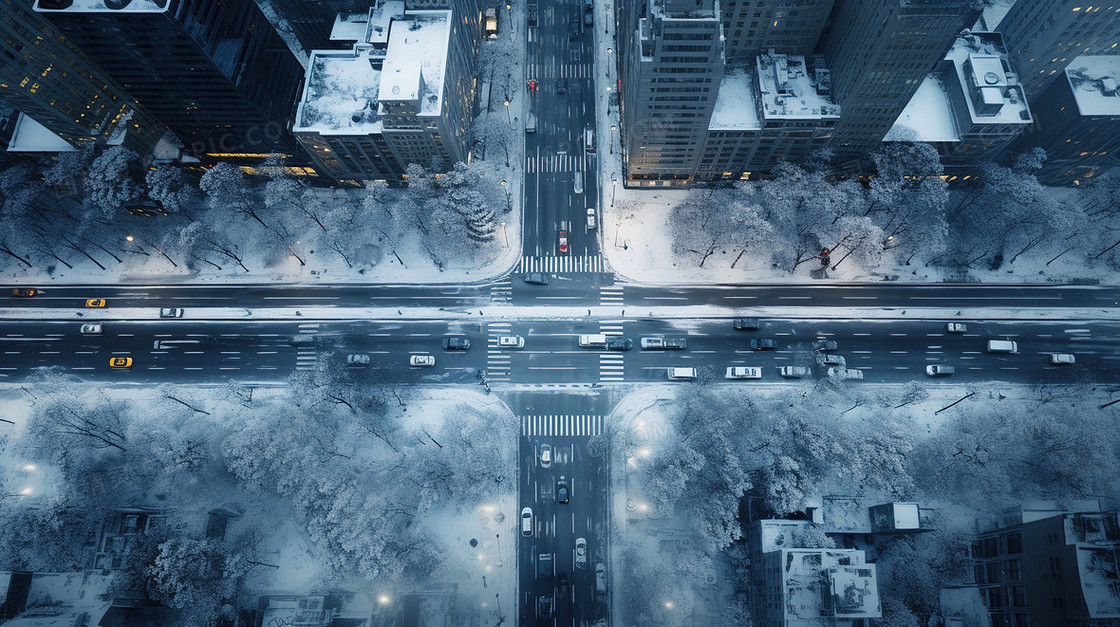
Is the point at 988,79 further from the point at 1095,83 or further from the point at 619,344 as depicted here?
the point at 619,344

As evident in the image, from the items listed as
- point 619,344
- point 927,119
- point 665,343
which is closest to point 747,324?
point 665,343

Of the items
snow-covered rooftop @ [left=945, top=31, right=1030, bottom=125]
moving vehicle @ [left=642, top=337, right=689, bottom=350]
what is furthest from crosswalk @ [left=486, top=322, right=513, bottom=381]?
snow-covered rooftop @ [left=945, top=31, right=1030, bottom=125]

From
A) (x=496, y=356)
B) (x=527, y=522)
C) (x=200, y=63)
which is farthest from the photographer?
(x=496, y=356)

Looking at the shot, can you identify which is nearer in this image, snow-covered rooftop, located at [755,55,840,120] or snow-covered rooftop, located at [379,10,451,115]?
snow-covered rooftop, located at [379,10,451,115]

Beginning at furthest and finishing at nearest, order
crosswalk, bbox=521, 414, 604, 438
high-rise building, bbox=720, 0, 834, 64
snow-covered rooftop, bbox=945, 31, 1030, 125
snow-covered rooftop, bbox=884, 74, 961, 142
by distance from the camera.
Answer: snow-covered rooftop, bbox=884, 74, 961, 142 < crosswalk, bbox=521, 414, 604, 438 < snow-covered rooftop, bbox=945, 31, 1030, 125 < high-rise building, bbox=720, 0, 834, 64

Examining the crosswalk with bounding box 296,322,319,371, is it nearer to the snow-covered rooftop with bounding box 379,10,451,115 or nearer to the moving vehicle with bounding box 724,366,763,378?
the snow-covered rooftop with bounding box 379,10,451,115

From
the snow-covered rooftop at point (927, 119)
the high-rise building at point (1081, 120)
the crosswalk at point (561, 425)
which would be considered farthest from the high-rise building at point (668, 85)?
the high-rise building at point (1081, 120)

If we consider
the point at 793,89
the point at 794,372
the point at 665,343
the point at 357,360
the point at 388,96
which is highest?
the point at 793,89
